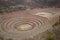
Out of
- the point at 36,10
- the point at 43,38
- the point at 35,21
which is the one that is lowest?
the point at 43,38

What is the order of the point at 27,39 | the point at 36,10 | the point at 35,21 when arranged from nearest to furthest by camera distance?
the point at 27,39, the point at 35,21, the point at 36,10

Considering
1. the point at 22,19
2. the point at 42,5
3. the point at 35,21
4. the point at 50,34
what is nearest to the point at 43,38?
the point at 50,34

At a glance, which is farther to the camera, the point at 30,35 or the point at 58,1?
the point at 58,1

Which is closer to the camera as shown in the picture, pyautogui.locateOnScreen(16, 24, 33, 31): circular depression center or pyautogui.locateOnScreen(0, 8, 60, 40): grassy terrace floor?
pyautogui.locateOnScreen(0, 8, 60, 40): grassy terrace floor

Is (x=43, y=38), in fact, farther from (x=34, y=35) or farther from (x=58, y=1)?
(x=58, y=1)

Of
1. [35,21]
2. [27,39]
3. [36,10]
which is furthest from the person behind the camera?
[36,10]

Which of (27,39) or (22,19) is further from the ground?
(22,19)

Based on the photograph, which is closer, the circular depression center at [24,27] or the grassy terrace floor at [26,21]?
the grassy terrace floor at [26,21]
